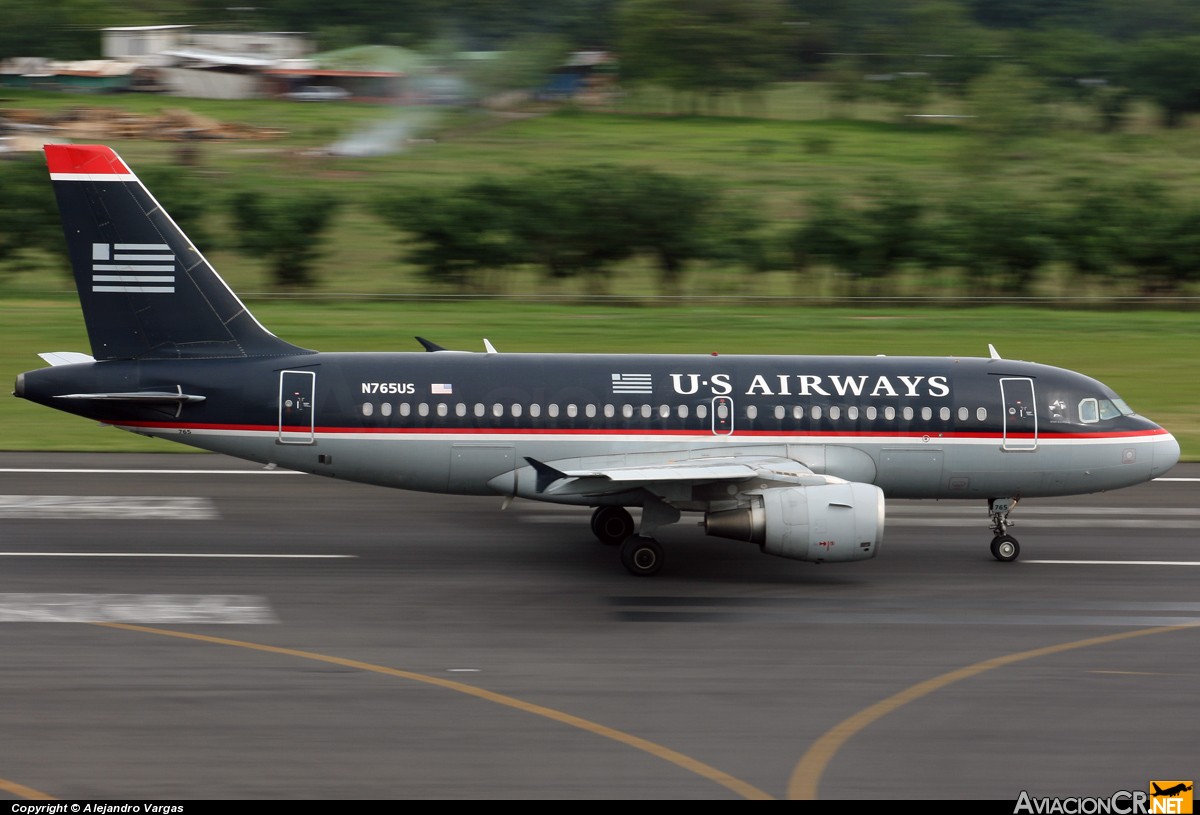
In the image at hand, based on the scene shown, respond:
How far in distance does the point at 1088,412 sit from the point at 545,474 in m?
9.31

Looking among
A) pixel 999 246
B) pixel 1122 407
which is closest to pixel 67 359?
pixel 1122 407

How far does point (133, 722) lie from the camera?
1486cm

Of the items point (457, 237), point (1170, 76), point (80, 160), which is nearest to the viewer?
point (80, 160)

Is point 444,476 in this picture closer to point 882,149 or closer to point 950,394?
point 950,394

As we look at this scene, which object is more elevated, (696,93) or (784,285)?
(696,93)

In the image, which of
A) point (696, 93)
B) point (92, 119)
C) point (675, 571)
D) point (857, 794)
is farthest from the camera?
point (696, 93)

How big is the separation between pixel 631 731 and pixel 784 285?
44.2 m

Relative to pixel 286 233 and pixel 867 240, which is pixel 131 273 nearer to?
pixel 286 233

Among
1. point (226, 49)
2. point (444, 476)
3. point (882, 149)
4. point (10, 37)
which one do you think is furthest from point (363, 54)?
point (444, 476)

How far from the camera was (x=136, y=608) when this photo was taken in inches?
744

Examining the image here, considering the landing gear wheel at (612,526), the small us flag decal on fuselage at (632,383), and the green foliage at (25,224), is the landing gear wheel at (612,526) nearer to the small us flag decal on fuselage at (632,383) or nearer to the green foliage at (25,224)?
the small us flag decal on fuselage at (632,383)

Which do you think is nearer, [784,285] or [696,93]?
[784,285]

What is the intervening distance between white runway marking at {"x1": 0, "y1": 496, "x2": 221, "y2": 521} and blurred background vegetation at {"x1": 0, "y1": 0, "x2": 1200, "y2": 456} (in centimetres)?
576

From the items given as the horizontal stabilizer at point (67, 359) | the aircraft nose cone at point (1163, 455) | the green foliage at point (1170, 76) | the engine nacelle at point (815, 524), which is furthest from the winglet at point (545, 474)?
the green foliage at point (1170, 76)
